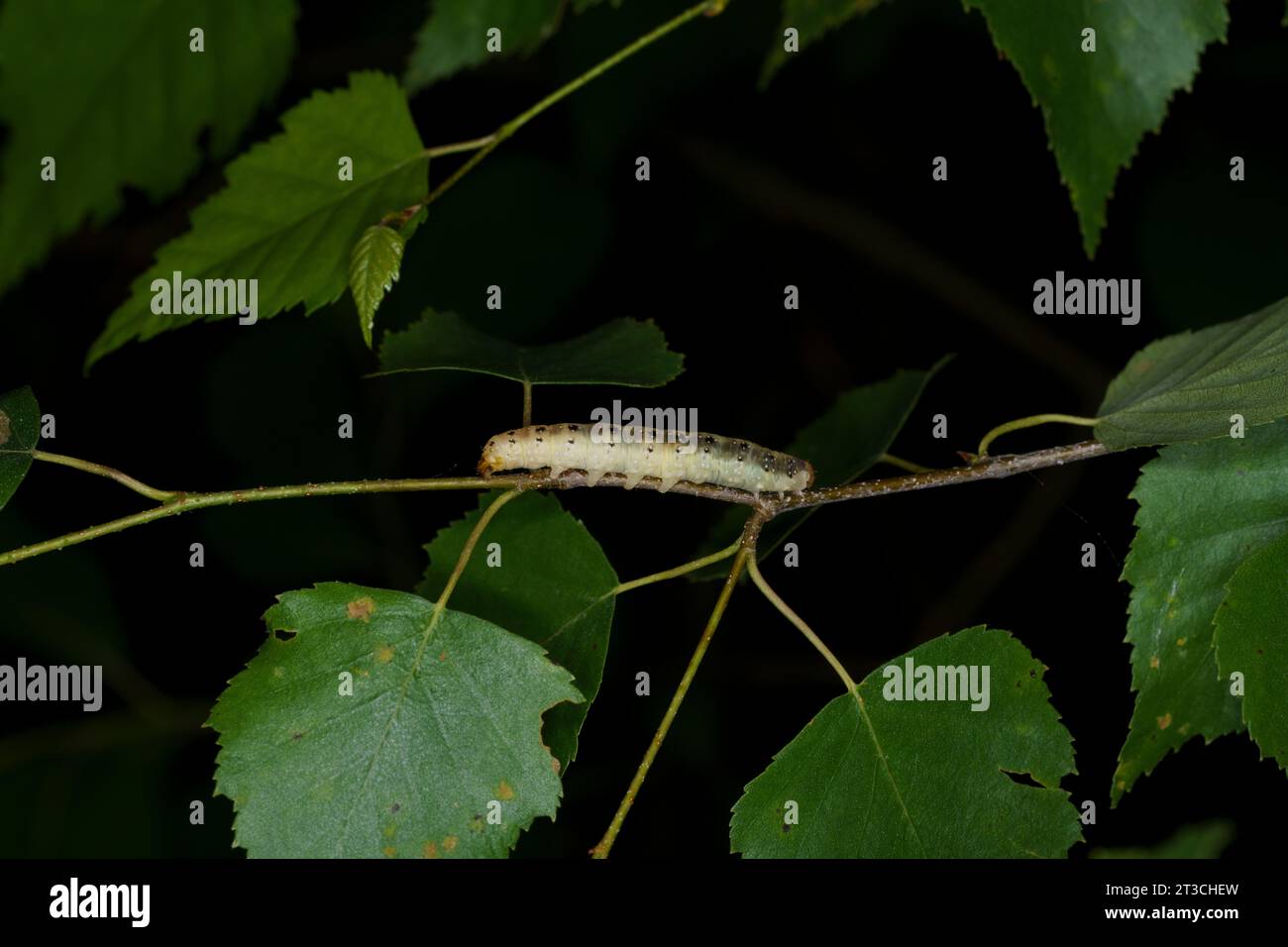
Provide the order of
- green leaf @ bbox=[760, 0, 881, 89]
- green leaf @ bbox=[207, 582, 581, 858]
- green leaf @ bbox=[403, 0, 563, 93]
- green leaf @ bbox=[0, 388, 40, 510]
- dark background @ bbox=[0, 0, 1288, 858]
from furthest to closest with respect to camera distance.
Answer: dark background @ bbox=[0, 0, 1288, 858] < green leaf @ bbox=[403, 0, 563, 93] < green leaf @ bbox=[760, 0, 881, 89] < green leaf @ bbox=[0, 388, 40, 510] < green leaf @ bbox=[207, 582, 581, 858]

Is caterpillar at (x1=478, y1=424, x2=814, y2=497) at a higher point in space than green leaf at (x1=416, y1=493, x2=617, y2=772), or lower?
higher

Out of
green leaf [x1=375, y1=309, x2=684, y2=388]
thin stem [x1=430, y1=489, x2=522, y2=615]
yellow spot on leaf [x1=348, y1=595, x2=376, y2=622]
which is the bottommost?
yellow spot on leaf [x1=348, y1=595, x2=376, y2=622]

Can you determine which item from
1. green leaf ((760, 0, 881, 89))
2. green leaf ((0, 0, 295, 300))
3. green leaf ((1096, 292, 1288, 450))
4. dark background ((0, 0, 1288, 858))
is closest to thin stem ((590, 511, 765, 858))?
green leaf ((1096, 292, 1288, 450))

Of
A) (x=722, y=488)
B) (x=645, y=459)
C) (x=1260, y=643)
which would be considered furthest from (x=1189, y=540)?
(x=645, y=459)

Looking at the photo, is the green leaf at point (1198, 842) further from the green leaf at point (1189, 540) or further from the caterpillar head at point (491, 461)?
the caterpillar head at point (491, 461)

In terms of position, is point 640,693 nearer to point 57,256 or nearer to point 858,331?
point 858,331

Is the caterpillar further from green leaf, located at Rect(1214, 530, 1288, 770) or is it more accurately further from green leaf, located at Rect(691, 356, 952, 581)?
green leaf, located at Rect(1214, 530, 1288, 770)
